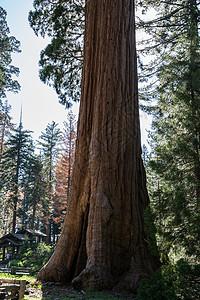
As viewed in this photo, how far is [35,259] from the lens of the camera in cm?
1722

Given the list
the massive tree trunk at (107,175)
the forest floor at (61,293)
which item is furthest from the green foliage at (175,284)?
the massive tree trunk at (107,175)

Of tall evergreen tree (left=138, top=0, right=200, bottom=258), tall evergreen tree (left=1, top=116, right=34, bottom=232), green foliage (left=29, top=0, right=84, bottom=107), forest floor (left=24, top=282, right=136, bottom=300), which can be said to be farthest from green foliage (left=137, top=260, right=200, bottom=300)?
tall evergreen tree (left=1, top=116, right=34, bottom=232)

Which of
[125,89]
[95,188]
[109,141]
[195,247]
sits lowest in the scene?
[195,247]

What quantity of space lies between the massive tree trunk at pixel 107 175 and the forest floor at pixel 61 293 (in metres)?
0.20

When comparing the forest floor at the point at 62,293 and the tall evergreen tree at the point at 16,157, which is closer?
the forest floor at the point at 62,293

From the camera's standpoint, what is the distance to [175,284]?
10.2 feet

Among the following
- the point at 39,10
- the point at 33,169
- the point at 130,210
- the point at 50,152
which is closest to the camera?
the point at 130,210

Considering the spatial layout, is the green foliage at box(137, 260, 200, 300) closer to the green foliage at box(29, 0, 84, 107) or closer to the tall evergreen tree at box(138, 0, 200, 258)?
the tall evergreen tree at box(138, 0, 200, 258)

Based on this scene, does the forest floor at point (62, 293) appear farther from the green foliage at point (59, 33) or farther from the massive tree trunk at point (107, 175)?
the green foliage at point (59, 33)

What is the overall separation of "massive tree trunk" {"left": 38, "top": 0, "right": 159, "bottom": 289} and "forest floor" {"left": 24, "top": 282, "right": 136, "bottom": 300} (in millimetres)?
204

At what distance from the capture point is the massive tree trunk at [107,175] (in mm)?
4969

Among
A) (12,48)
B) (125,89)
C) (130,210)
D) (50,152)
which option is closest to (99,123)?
(125,89)

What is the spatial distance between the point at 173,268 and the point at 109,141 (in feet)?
10.0

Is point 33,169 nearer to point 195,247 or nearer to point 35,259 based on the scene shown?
point 35,259
